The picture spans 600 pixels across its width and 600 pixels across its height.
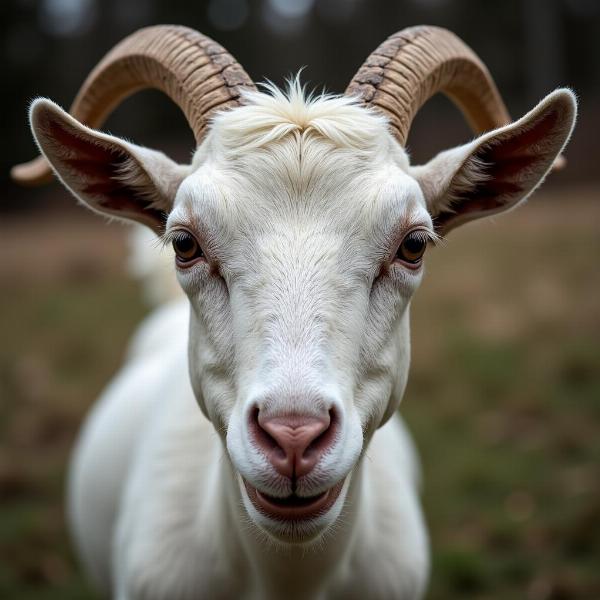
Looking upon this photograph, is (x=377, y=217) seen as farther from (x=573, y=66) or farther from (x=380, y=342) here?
(x=573, y=66)

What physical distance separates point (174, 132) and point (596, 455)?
912 inches

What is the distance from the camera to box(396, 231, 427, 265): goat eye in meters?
2.91

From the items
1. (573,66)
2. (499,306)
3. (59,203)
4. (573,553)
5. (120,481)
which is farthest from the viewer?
(573,66)

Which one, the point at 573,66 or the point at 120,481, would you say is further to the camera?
the point at 573,66

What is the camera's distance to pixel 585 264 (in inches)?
453

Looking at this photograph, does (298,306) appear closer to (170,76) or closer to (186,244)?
(186,244)

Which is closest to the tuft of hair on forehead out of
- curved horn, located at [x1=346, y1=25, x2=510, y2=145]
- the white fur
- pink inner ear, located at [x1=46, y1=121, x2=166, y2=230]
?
the white fur

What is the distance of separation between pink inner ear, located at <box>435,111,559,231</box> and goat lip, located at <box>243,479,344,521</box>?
1.31 metres

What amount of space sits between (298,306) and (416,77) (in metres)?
1.31

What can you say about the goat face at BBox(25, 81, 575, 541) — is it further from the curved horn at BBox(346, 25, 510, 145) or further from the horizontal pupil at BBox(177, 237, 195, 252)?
the curved horn at BBox(346, 25, 510, 145)

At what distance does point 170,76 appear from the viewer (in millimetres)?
3525

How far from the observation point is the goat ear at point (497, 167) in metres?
3.06

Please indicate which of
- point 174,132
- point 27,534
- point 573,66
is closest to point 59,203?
point 174,132

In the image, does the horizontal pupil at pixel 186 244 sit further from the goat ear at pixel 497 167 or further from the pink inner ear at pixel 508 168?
the pink inner ear at pixel 508 168
